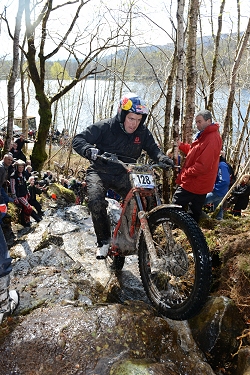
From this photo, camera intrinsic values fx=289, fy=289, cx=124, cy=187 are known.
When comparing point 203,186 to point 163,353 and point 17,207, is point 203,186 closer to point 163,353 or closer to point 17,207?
point 163,353

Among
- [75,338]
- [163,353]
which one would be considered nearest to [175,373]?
[163,353]

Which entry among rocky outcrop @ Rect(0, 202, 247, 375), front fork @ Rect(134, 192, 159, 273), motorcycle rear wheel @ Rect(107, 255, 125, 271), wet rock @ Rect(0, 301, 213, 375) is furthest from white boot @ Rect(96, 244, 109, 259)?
wet rock @ Rect(0, 301, 213, 375)

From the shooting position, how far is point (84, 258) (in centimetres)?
555

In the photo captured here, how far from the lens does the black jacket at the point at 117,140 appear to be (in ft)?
13.3

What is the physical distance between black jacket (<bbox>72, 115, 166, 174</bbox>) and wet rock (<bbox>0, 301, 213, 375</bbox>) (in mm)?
2044

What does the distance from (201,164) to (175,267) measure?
2.03m

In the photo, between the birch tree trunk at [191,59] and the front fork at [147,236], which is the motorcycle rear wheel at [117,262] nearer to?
the front fork at [147,236]

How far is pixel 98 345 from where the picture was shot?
2424mm

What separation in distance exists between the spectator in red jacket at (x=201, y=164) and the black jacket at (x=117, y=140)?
804 mm

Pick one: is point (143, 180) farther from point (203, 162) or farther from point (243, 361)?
point (243, 361)

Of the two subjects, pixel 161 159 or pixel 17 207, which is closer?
pixel 161 159

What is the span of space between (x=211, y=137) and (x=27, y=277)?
11.1 feet

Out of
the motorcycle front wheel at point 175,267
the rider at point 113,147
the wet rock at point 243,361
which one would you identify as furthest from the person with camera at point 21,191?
the wet rock at point 243,361

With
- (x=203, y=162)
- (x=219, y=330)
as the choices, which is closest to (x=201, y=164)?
(x=203, y=162)
